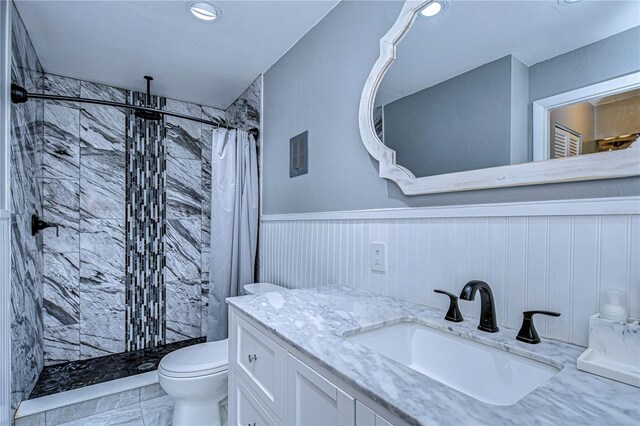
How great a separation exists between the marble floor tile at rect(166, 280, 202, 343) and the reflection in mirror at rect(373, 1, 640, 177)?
2.44 meters

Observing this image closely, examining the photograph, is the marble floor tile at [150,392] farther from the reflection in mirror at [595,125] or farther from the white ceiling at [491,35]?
the reflection in mirror at [595,125]

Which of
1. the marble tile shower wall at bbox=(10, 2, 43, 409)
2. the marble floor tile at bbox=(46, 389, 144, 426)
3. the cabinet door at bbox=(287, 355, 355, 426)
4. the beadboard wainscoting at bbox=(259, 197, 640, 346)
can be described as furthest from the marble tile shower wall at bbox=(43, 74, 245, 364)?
the cabinet door at bbox=(287, 355, 355, 426)

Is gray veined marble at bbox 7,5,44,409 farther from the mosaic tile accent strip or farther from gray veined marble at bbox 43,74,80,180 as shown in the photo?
the mosaic tile accent strip

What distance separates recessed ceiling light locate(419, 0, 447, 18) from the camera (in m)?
1.13

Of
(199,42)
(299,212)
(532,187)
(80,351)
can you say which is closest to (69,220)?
(80,351)

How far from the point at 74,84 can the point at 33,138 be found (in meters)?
0.70

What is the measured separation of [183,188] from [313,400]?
2.62 meters

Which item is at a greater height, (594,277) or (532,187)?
(532,187)

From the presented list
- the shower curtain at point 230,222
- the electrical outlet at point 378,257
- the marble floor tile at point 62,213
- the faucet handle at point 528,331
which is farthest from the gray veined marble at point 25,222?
the faucet handle at point 528,331

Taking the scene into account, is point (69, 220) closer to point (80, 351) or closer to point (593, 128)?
point (80, 351)

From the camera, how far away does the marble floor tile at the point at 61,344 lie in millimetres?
2363

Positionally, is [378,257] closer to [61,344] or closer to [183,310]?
[183,310]

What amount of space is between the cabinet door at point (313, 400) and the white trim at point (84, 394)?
67.3 inches

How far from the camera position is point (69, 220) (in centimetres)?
247
